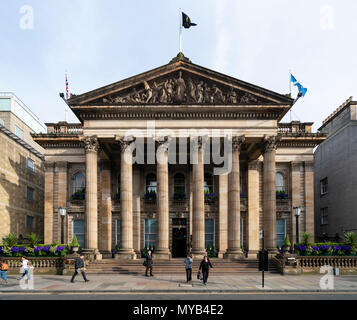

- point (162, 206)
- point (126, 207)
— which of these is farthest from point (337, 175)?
point (126, 207)

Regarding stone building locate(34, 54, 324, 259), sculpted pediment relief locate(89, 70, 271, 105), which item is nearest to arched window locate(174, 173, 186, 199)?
stone building locate(34, 54, 324, 259)

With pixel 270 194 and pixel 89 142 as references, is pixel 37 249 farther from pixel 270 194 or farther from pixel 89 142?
pixel 270 194

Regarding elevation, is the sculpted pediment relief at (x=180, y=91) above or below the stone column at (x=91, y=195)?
above

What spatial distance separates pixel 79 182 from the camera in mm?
42906

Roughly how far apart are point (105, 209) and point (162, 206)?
888 cm

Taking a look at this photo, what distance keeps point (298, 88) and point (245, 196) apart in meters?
11.8

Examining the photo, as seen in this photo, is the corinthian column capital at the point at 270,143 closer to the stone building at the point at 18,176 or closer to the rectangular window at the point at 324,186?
the rectangular window at the point at 324,186

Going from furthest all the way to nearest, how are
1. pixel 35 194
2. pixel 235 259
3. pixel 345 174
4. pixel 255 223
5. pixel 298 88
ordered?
1. pixel 35 194
2. pixel 345 174
3. pixel 255 223
4. pixel 298 88
5. pixel 235 259

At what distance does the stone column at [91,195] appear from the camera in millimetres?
34344

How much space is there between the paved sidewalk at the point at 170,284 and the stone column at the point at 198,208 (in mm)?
5038

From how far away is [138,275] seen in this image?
29.6m

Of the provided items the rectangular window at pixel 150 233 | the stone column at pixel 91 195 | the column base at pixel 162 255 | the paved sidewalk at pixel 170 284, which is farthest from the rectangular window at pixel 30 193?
the column base at pixel 162 255
